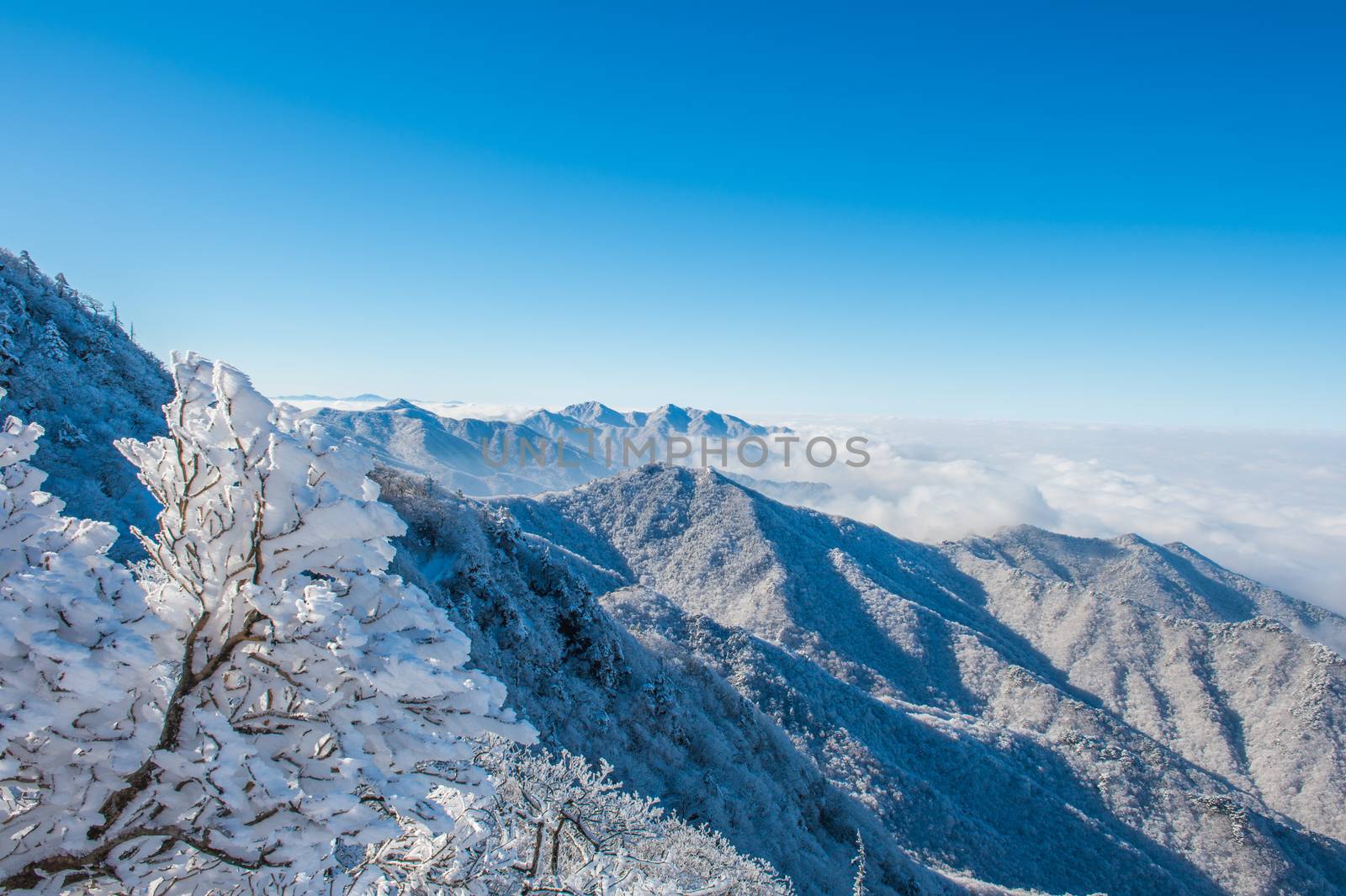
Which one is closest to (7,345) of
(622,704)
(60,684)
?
(60,684)

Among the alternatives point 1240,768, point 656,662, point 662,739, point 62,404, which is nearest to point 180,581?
point 62,404

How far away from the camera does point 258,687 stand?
3.67m

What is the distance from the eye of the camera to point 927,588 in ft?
477

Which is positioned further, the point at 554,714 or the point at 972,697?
the point at 972,697

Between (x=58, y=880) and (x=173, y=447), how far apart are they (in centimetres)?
265

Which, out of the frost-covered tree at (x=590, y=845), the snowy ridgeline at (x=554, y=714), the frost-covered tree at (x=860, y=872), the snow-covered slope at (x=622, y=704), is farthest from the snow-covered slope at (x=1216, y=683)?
the frost-covered tree at (x=590, y=845)

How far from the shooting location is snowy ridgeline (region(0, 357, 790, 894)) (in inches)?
126

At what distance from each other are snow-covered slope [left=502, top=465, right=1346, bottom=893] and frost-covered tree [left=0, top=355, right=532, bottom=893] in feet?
185

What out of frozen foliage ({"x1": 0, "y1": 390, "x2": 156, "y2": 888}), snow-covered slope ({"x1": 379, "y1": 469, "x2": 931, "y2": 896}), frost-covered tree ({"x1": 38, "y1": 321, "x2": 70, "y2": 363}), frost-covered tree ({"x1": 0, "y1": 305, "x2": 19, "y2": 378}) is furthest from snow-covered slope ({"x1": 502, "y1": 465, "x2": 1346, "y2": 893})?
frozen foliage ({"x1": 0, "y1": 390, "x2": 156, "y2": 888})

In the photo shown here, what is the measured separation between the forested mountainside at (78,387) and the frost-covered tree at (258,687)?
20133 millimetres

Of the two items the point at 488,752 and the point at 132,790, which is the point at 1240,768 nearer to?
the point at 488,752

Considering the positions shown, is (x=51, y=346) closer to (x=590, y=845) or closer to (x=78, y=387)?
(x=78, y=387)

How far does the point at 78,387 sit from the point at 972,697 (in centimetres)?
11920

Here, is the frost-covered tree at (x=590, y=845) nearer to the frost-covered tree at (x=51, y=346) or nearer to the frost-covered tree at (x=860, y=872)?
the frost-covered tree at (x=860, y=872)
